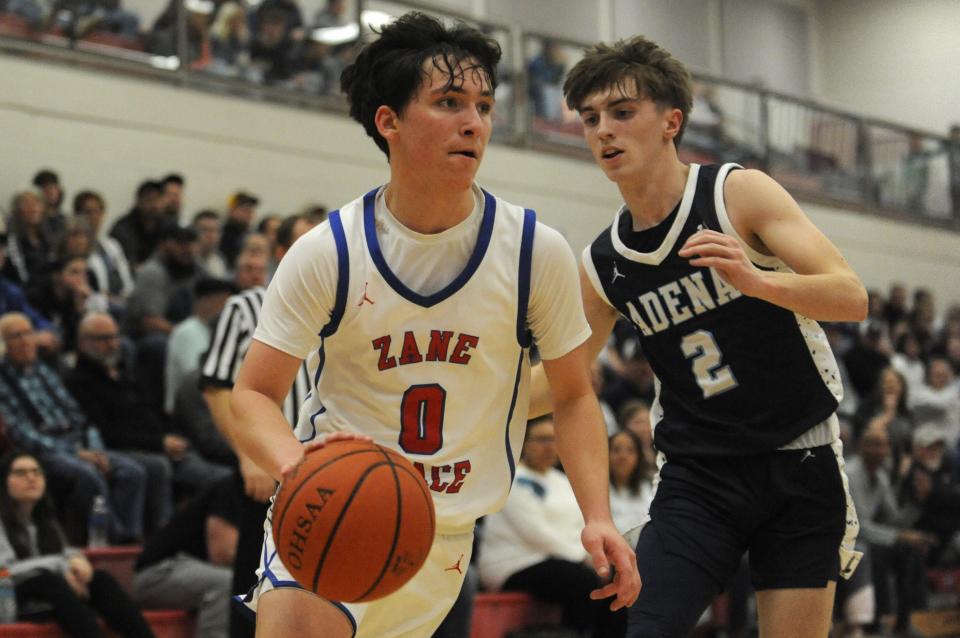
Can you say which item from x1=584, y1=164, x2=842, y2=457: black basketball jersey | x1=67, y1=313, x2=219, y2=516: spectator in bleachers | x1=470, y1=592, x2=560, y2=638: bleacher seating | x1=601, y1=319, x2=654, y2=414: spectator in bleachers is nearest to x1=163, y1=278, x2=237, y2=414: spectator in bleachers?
x1=67, y1=313, x2=219, y2=516: spectator in bleachers

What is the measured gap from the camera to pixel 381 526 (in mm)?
2982

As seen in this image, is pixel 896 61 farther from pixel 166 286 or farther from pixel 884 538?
pixel 166 286

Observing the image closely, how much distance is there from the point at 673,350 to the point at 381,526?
1514 millimetres

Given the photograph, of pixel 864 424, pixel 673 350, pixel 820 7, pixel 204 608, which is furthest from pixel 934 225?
pixel 673 350

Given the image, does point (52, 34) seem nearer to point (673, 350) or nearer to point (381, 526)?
point (673, 350)

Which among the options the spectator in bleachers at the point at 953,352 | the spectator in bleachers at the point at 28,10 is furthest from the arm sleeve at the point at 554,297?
the spectator in bleachers at the point at 953,352

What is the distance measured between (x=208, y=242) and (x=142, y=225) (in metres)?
0.67

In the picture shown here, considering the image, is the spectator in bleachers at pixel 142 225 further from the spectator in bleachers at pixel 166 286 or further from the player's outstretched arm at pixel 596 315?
the player's outstretched arm at pixel 596 315

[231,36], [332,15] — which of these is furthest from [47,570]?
[332,15]

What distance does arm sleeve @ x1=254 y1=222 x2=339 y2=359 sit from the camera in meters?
3.37

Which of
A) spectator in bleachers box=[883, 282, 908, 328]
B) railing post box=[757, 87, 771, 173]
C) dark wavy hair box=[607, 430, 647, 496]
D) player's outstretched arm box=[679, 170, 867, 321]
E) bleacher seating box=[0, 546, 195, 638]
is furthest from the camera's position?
railing post box=[757, 87, 771, 173]

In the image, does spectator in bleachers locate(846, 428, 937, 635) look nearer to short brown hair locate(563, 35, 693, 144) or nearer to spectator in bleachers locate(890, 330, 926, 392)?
spectator in bleachers locate(890, 330, 926, 392)

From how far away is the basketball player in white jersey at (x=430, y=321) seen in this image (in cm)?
340

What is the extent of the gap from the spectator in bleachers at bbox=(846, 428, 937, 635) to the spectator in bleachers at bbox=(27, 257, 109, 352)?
6267mm
